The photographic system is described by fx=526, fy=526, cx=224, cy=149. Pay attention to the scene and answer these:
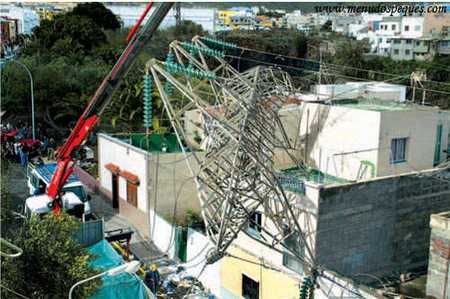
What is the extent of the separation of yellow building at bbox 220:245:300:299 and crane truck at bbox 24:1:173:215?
6.48 meters

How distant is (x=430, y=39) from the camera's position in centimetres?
8100

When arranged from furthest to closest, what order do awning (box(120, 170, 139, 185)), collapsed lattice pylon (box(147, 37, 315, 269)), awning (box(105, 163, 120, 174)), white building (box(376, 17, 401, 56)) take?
white building (box(376, 17, 401, 56)), awning (box(105, 163, 120, 174)), awning (box(120, 170, 139, 185)), collapsed lattice pylon (box(147, 37, 315, 269))

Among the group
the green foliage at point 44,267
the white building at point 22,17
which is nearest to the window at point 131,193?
the green foliage at point 44,267

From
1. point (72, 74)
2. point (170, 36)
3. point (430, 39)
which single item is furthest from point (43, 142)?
point (430, 39)

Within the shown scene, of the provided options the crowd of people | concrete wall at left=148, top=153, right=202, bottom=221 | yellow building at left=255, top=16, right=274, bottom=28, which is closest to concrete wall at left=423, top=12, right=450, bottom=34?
yellow building at left=255, top=16, right=274, bottom=28

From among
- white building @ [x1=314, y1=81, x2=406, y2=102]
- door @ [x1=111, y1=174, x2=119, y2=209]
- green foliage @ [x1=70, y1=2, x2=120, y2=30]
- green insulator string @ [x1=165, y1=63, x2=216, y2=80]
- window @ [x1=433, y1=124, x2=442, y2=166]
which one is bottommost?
door @ [x1=111, y1=174, x2=119, y2=209]

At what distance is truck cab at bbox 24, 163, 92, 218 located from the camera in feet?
66.8

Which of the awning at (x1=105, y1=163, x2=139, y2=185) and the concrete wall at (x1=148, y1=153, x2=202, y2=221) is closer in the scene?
the concrete wall at (x1=148, y1=153, x2=202, y2=221)

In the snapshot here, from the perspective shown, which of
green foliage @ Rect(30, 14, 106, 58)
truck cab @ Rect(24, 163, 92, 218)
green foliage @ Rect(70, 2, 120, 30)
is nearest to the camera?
truck cab @ Rect(24, 163, 92, 218)

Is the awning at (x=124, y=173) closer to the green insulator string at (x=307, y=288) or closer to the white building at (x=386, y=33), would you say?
the green insulator string at (x=307, y=288)

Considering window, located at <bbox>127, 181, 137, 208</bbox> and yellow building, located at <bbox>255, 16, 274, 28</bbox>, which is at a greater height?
yellow building, located at <bbox>255, 16, 274, 28</bbox>

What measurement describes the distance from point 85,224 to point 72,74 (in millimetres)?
29716

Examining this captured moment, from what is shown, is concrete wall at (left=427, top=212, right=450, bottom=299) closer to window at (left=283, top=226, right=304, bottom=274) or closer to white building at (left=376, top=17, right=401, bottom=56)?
window at (left=283, top=226, right=304, bottom=274)

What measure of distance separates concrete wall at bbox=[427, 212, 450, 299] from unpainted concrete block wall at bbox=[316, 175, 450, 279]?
75.4 inches
